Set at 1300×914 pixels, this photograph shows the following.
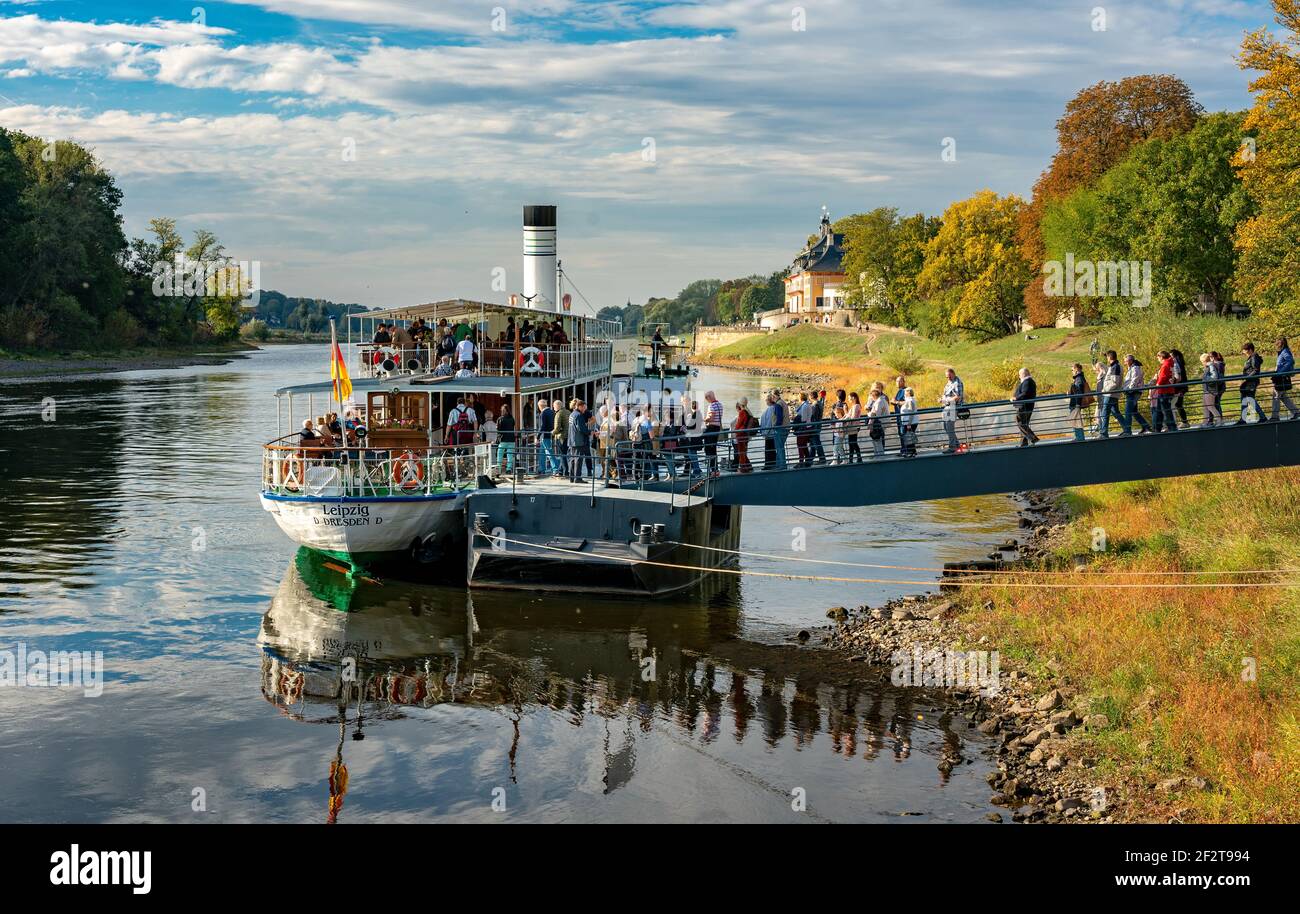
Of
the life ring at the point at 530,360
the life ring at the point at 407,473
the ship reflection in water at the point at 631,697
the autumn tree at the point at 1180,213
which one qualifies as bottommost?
the ship reflection in water at the point at 631,697

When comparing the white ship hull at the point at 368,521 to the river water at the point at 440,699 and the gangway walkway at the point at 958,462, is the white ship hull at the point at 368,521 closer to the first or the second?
the river water at the point at 440,699

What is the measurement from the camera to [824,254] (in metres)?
179

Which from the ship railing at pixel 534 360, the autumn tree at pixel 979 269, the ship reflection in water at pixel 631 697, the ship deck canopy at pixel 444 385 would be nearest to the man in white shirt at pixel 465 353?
the ship deck canopy at pixel 444 385

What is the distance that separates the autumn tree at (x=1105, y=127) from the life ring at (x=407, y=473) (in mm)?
61018

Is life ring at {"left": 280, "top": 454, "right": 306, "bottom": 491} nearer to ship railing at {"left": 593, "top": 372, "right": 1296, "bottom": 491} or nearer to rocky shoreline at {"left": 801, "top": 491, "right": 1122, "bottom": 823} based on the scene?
ship railing at {"left": 593, "top": 372, "right": 1296, "bottom": 491}

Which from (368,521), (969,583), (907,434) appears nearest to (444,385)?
(368,521)

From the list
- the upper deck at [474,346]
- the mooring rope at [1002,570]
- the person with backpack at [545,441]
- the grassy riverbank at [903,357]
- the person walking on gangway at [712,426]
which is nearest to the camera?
the mooring rope at [1002,570]

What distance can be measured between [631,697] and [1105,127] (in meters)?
72.0

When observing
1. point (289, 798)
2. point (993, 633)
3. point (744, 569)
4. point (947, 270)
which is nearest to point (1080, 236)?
point (947, 270)

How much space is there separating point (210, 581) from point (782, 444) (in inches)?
515

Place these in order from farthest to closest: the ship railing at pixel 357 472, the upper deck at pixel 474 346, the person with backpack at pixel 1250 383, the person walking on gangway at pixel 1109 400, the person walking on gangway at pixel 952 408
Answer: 1. the upper deck at pixel 474 346
2. the ship railing at pixel 357 472
3. the person walking on gangway at pixel 952 408
4. the person walking on gangway at pixel 1109 400
5. the person with backpack at pixel 1250 383

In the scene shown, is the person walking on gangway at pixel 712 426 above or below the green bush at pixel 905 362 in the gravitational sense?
below

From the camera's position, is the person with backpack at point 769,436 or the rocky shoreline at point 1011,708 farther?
the person with backpack at point 769,436

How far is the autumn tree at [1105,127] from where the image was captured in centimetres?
7606
